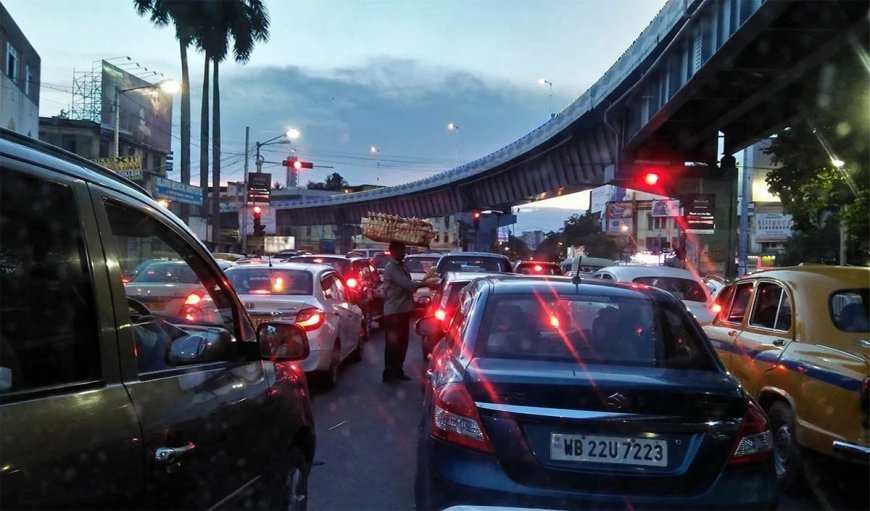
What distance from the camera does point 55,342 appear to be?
2195mm

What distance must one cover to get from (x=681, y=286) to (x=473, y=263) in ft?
14.1

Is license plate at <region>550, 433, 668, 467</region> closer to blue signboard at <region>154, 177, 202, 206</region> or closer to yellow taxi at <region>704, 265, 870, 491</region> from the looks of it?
yellow taxi at <region>704, 265, 870, 491</region>

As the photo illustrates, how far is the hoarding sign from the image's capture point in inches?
1004

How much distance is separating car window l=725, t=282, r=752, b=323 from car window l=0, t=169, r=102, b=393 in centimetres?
639

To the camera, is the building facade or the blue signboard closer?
the building facade

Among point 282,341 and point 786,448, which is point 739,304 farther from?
point 282,341

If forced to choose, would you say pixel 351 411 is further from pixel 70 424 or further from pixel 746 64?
pixel 746 64

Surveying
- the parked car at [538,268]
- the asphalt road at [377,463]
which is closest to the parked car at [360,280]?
the parked car at [538,268]

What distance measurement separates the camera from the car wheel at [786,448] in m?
5.27

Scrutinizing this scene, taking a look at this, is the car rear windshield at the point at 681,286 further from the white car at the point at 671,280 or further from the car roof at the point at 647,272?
the car roof at the point at 647,272

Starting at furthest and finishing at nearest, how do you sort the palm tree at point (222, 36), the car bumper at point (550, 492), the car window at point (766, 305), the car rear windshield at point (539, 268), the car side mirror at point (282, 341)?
the palm tree at point (222, 36)
the car rear windshield at point (539, 268)
the car window at point (766, 305)
the car side mirror at point (282, 341)
the car bumper at point (550, 492)

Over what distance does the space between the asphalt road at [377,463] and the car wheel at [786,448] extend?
0.12m

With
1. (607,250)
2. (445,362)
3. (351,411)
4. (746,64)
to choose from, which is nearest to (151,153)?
(607,250)

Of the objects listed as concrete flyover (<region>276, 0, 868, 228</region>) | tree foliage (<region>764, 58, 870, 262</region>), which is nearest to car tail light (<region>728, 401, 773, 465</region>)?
tree foliage (<region>764, 58, 870, 262</region>)
